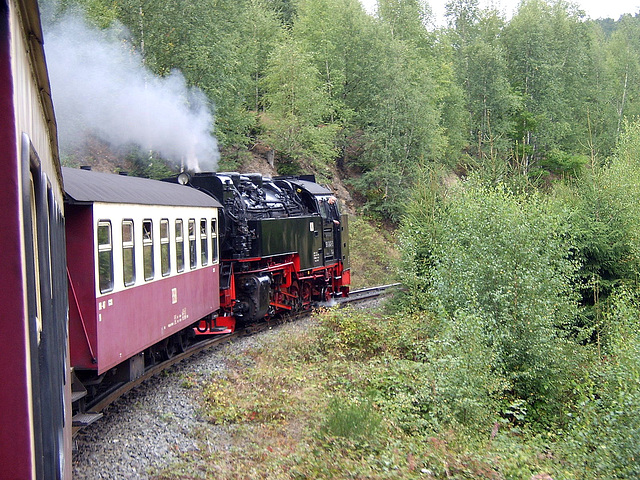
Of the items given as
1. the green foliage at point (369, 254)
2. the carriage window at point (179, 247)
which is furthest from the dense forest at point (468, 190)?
the carriage window at point (179, 247)

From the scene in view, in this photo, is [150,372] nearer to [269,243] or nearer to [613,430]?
[269,243]

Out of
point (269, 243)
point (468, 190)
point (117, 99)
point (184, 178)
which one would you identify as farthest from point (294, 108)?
point (184, 178)

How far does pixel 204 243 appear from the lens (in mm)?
11117

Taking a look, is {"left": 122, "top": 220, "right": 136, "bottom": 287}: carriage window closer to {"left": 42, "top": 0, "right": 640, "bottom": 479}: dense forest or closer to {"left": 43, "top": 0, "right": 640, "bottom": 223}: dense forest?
{"left": 42, "top": 0, "right": 640, "bottom": 479}: dense forest

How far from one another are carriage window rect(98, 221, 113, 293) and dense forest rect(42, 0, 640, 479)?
2918 mm

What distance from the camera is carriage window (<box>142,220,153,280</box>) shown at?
803 centimetres

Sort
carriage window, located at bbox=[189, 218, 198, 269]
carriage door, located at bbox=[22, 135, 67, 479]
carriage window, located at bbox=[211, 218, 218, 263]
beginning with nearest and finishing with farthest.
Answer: carriage door, located at bbox=[22, 135, 67, 479]
carriage window, located at bbox=[189, 218, 198, 269]
carriage window, located at bbox=[211, 218, 218, 263]

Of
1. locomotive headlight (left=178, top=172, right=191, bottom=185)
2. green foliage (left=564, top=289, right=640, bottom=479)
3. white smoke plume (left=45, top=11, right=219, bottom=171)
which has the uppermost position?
white smoke plume (left=45, top=11, right=219, bottom=171)

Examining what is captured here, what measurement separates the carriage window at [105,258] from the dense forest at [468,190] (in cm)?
292

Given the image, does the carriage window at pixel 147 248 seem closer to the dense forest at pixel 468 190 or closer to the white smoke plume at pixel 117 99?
the dense forest at pixel 468 190

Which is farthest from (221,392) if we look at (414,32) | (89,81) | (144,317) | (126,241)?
(414,32)

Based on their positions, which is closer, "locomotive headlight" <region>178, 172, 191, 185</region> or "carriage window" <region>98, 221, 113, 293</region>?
"carriage window" <region>98, 221, 113, 293</region>

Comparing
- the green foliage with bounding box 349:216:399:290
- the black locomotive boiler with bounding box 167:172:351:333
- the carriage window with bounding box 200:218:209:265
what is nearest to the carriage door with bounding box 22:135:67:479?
the carriage window with bounding box 200:218:209:265

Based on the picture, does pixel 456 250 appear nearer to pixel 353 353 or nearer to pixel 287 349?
pixel 353 353
